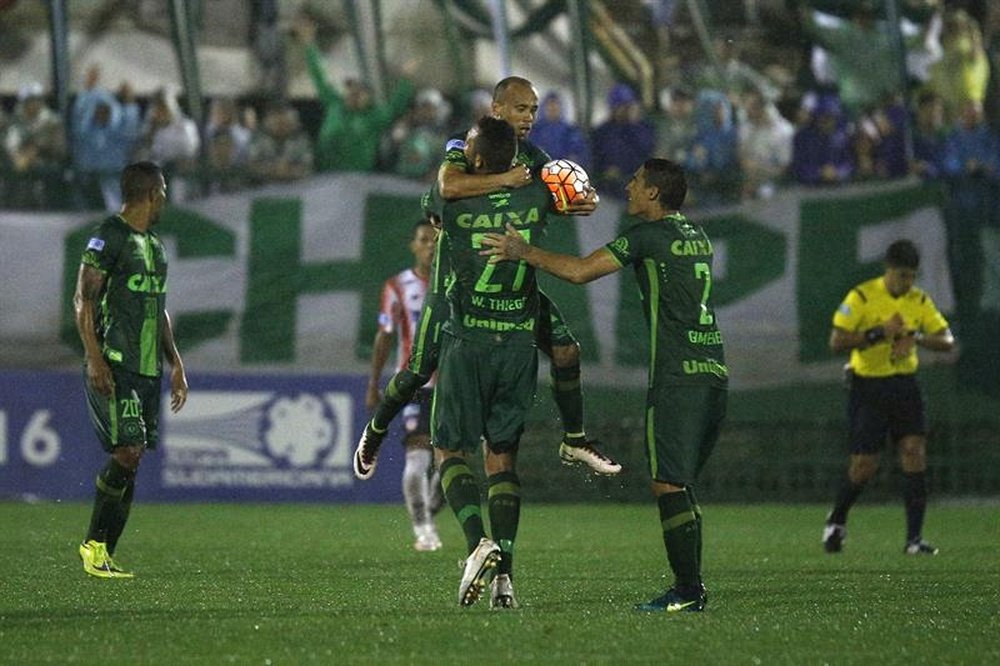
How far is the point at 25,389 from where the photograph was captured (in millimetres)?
17781

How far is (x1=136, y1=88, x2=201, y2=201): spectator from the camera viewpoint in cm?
1812

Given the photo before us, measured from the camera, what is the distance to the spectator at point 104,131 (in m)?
18.0

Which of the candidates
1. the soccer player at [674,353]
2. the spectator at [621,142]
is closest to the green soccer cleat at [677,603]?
the soccer player at [674,353]

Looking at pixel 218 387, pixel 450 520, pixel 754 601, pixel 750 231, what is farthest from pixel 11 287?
pixel 754 601

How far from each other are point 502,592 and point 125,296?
3.04 metres

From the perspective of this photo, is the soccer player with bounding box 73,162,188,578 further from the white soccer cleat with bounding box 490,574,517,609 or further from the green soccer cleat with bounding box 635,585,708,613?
the green soccer cleat with bounding box 635,585,708,613

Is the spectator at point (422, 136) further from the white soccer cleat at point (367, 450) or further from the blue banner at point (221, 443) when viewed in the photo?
the white soccer cleat at point (367, 450)

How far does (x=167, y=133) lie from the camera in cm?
1820

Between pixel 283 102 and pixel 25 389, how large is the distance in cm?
353

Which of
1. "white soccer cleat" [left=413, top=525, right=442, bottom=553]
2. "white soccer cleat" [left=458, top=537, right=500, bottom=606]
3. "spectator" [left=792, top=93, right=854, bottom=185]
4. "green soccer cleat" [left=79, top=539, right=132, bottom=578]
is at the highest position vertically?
"spectator" [left=792, top=93, right=854, bottom=185]

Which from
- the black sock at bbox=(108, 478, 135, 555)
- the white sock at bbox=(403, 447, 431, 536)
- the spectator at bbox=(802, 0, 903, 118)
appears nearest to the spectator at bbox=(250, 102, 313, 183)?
the spectator at bbox=(802, 0, 903, 118)

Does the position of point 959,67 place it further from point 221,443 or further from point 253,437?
point 221,443

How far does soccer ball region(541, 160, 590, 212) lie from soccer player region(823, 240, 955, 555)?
502 cm

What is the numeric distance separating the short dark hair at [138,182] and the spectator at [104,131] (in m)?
7.41
